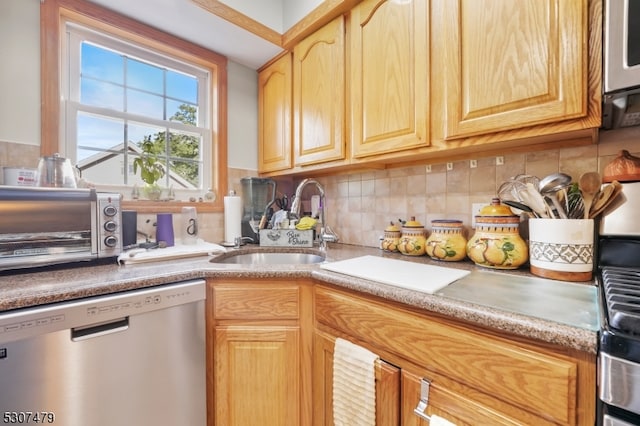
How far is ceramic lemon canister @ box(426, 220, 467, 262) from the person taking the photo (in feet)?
3.71

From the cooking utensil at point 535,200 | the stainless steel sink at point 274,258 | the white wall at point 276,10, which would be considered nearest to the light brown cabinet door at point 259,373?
the stainless steel sink at point 274,258

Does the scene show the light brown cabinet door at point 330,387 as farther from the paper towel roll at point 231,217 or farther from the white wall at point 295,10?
the white wall at point 295,10

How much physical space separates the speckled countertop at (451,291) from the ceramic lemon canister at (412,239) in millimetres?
94

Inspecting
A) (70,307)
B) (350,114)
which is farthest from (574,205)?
(70,307)

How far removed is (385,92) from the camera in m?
1.20

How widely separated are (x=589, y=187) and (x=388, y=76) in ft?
2.77

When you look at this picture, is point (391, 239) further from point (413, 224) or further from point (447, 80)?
point (447, 80)

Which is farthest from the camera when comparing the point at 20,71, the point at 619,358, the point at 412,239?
the point at 412,239

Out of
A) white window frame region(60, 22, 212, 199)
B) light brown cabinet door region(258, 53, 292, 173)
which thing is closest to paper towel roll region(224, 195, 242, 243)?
white window frame region(60, 22, 212, 199)

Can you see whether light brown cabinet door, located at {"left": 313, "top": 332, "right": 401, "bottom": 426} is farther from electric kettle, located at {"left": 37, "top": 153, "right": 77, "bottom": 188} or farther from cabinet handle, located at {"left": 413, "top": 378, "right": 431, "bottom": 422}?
electric kettle, located at {"left": 37, "top": 153, "right": 77, "bottom": 188}

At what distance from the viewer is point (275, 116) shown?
180cm

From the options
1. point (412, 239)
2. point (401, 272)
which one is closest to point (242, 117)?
point (412, 239)

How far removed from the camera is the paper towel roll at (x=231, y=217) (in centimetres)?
170

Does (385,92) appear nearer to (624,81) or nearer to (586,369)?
(624,81)
